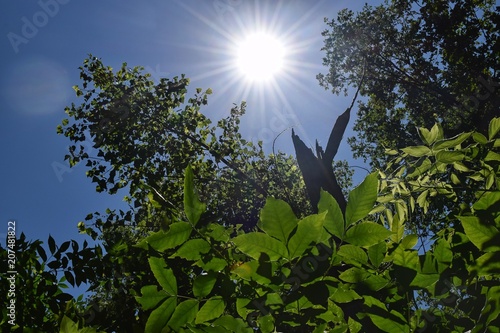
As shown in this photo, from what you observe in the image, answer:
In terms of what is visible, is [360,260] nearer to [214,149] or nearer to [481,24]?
[214,149]

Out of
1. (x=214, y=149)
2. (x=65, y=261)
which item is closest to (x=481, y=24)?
(x=214, y=149)

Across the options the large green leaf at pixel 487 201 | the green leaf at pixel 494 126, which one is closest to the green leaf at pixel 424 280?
the large green leaf at pixel 487 201

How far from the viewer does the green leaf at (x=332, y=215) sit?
0.96 m

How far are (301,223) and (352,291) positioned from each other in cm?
34

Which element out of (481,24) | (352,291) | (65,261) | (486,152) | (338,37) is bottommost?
(352,291)

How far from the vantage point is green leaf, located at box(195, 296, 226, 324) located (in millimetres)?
1037

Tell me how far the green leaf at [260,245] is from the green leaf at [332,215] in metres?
0.15

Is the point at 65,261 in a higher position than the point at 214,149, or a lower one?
lower

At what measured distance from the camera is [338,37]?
18.2 m

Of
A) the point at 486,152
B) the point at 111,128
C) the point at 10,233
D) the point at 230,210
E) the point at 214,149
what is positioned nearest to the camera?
the point at 486,152

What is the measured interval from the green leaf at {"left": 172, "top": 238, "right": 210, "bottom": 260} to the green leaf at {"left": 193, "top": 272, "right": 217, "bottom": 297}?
59 millimetres

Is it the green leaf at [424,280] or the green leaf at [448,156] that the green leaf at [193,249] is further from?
the green leaf at [448,156]

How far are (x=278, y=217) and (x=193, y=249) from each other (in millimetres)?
308

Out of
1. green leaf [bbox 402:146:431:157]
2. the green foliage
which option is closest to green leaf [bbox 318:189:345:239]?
the green foliage
